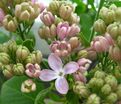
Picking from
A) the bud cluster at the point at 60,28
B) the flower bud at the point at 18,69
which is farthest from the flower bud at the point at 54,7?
the flower bud at the point at 18,69

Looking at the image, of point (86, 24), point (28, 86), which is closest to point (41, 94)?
A: point (28, 86)

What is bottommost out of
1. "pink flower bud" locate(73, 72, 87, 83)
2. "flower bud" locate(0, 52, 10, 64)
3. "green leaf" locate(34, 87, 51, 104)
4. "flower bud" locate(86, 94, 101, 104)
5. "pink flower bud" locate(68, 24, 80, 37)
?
"green leaf" locate(34, 87, 51, 104)

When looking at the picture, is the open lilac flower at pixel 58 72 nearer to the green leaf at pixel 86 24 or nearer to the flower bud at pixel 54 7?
the flower bud at pixel 54 7

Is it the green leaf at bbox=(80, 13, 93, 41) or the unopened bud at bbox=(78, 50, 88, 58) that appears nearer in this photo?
the unopened bud at bbox=(78, 50, 88, 58)

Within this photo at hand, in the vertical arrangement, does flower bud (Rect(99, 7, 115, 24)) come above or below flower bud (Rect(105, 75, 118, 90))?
above

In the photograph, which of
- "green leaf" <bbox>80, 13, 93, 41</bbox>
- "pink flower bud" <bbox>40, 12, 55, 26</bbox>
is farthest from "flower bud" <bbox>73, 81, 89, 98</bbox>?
"green leaf" <bbox>80, 13, 93, 41</bbox>

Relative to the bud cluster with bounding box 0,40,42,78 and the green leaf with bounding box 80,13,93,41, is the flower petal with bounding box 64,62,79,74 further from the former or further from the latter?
Result: the green leaf with bounding box 80,13,93,41

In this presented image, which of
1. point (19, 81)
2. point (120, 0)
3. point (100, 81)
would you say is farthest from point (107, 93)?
point (120, 0)

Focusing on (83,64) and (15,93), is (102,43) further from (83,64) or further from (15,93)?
(15,93)
